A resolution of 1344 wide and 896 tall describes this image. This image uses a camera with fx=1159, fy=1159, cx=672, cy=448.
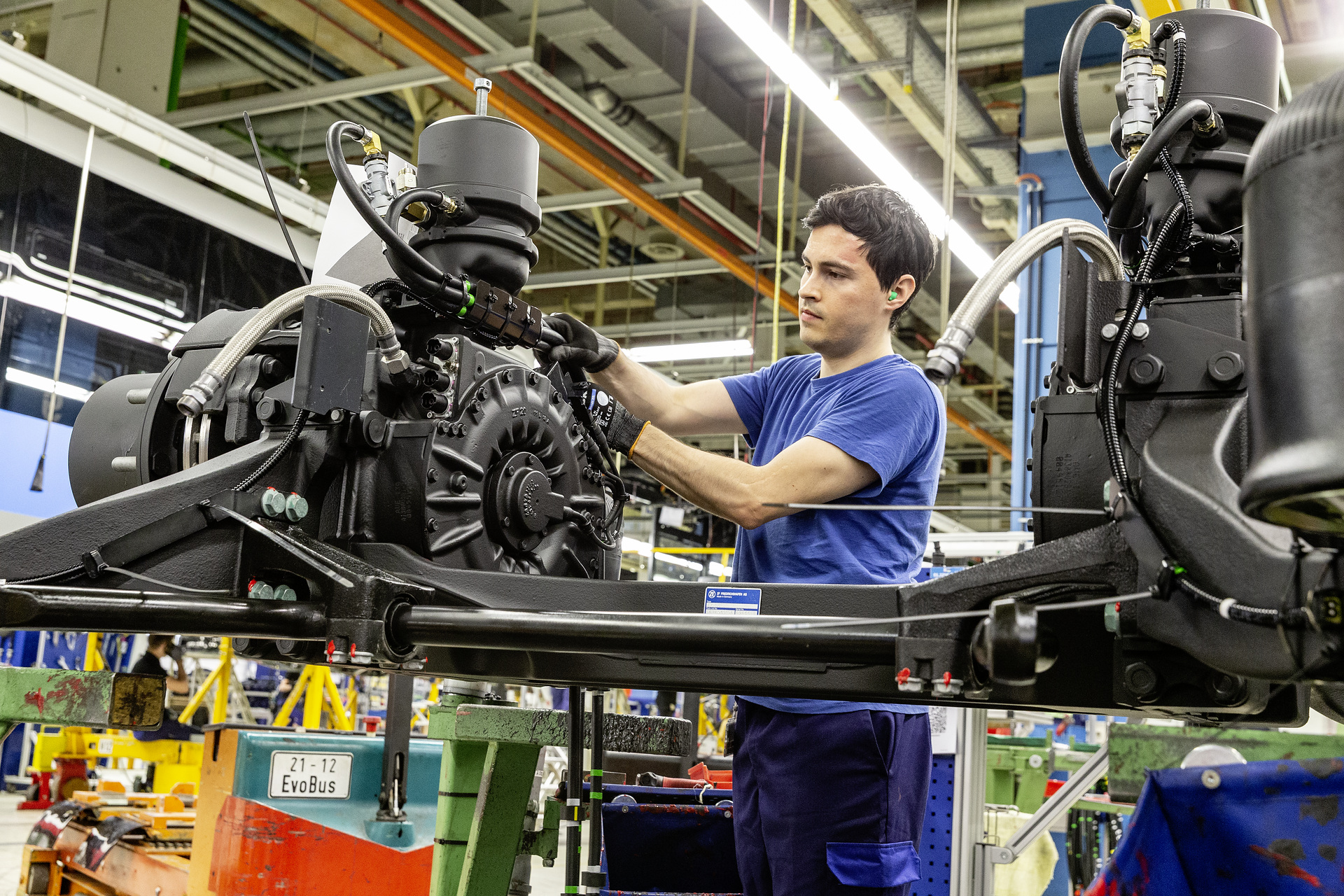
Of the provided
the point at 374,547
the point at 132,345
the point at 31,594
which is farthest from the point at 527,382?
the point at 132,345

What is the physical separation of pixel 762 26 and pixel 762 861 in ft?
10.6

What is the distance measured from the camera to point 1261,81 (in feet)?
4.11

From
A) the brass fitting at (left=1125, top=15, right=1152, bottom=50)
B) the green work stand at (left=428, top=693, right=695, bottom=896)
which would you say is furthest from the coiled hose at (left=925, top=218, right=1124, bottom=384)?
the green work stand at (left=428, top=693, right=695, bottom=896)

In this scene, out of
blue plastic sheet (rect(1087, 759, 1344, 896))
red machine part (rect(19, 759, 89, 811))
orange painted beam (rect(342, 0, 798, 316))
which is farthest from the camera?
red machine part (rect(19, 759, 89, 811))

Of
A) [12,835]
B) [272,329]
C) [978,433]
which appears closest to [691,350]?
[12,835]

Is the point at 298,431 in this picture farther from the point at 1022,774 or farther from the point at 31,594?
the point at 1022,774

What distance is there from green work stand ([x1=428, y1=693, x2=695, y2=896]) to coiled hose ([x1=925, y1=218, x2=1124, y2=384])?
3.91 ft

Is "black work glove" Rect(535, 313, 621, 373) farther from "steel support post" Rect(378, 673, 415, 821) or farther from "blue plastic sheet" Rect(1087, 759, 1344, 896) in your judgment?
"steel support post" Rect(378, 673, 415, 821)

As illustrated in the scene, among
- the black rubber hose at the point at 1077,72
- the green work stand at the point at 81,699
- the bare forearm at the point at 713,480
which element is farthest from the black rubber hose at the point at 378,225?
the green work stand at the point at 81,699

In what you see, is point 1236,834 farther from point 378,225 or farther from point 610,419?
point 378,225

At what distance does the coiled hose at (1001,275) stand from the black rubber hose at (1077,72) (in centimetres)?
9

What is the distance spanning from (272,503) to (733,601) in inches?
23.0

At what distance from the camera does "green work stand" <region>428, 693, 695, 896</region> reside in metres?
2.18

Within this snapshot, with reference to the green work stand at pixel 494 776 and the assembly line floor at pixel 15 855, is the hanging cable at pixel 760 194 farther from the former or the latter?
the assembly line floor at pixel 15 855
